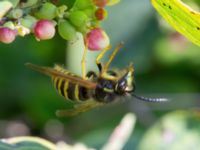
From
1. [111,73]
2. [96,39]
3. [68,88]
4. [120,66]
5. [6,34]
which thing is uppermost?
[6,34]

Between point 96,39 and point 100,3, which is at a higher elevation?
point 100,3

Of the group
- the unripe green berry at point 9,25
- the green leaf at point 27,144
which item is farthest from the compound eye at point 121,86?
the unripe green berry at point 9,25

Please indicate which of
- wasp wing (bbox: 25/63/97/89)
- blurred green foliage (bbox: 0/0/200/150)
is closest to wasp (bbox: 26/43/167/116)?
wasp wing (bbox: 25/63/97/89)

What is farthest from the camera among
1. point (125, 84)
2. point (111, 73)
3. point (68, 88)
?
point (111, 73)

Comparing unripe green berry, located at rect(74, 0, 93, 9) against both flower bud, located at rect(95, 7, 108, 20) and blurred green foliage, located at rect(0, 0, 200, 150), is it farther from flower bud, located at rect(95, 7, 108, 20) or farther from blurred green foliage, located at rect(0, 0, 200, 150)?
blurred green foliage, located at rect(0, 0, 200, 150)

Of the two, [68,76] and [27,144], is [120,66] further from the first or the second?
[27,144]

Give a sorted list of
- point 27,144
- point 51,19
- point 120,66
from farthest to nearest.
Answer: point 120,66 < point 27,144 < point 51,19

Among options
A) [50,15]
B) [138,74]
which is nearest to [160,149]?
[138,74]

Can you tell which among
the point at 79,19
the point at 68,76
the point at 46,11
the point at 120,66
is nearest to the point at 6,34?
the point at 46,11
